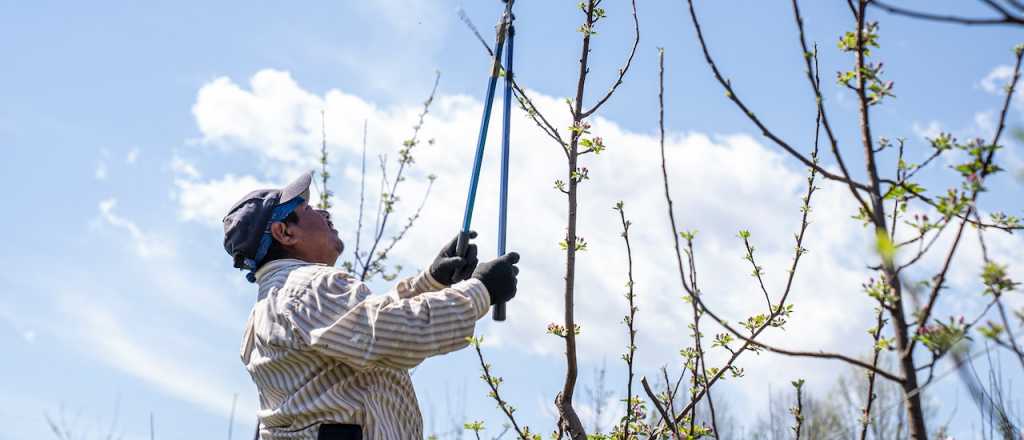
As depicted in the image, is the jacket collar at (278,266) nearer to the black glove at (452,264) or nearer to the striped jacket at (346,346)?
the striped jacket at (346,346)

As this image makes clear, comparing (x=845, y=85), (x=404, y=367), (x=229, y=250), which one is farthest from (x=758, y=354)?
(x=229, y=250)

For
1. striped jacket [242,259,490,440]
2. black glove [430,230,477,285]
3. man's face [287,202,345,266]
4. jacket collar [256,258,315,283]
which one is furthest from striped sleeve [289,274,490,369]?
man's face [287,202,345,266]

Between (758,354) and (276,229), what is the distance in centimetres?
169

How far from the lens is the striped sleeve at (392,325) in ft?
9.18

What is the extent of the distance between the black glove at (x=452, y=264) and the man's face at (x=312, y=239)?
479mm

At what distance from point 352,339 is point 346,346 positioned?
3 cm

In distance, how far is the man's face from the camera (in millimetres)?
3512

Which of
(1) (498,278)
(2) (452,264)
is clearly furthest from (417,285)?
(1) (498,278)

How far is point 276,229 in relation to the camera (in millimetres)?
3512

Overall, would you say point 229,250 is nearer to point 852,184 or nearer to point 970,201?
point 852,184

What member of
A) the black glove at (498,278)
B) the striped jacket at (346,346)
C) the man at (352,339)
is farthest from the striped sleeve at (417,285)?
the black glove at (498,278)

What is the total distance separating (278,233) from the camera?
351cm

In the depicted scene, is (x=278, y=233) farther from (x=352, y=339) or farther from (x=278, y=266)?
(x=352, y=339)

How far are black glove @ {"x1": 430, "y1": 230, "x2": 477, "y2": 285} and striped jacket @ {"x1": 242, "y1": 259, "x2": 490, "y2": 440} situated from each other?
17cm
